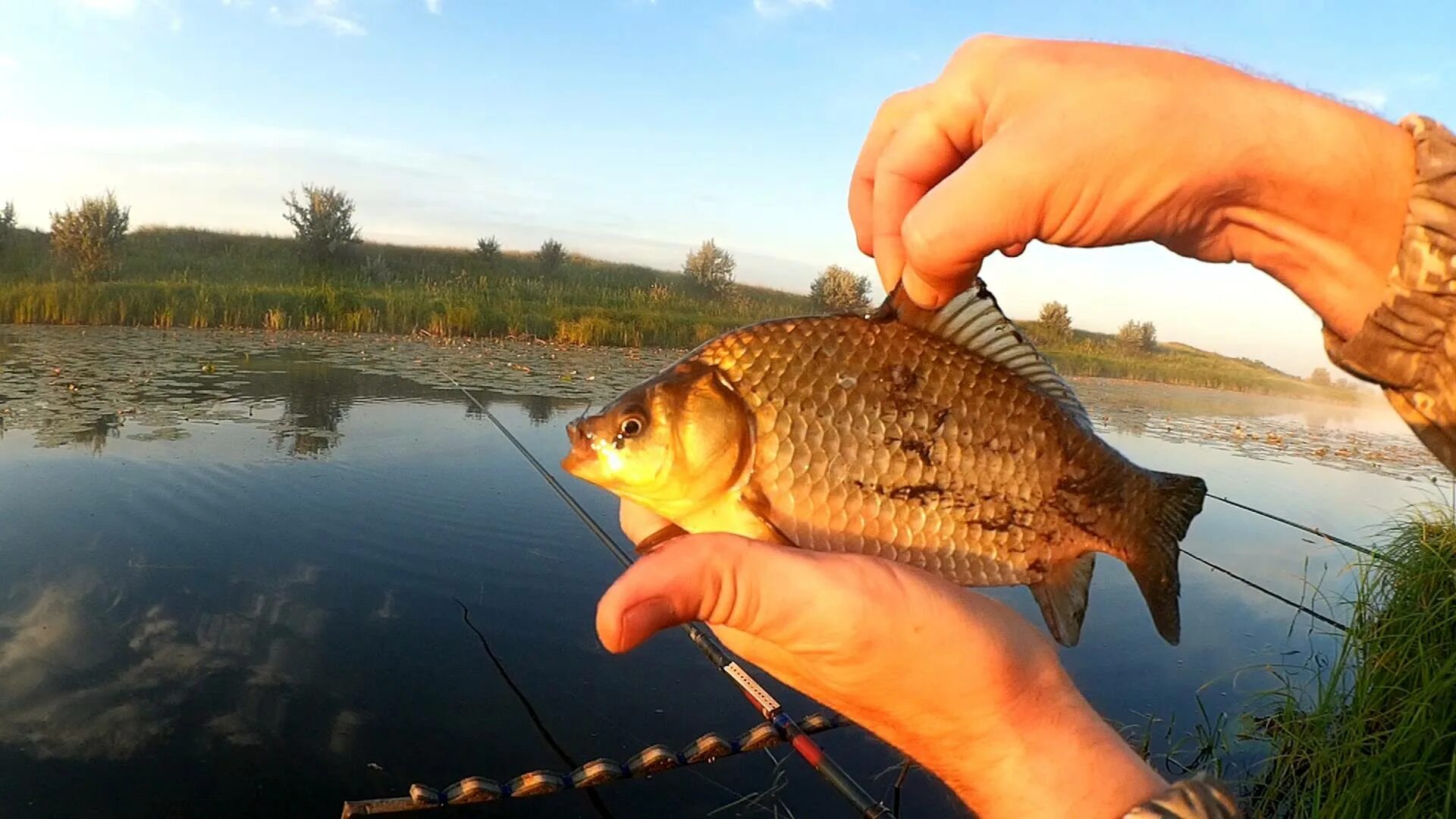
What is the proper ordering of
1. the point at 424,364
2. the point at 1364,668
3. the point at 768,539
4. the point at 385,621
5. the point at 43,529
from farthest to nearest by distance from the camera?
the point at 424,364 → the point at 43,529 → the point at 385,621 → the point at 1364,668 → the point at 768,539

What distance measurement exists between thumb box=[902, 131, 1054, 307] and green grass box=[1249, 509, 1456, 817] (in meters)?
2.57

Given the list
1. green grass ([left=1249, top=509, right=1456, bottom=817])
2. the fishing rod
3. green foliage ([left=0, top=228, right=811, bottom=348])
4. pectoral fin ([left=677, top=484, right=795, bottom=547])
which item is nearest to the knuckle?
pectoral fin ([left=677, top=484, right=795, bottom=547])

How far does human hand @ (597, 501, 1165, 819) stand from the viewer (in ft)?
5.16

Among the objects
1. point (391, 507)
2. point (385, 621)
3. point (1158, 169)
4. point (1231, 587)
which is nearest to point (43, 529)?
point (391, 507)

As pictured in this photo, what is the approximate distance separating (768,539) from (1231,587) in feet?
22.1

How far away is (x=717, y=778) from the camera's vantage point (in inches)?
155

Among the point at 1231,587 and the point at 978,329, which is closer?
the point at 978,329

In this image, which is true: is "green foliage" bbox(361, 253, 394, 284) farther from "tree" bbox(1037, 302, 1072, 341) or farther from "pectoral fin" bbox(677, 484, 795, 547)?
"pectoral fin" bbox(677, 484, 795, 547)

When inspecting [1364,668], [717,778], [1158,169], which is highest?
[1158,169]

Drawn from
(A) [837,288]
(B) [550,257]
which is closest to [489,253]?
(B) [550,257]

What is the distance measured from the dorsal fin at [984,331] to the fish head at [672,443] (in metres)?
0.46

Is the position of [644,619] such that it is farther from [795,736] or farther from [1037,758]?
[795,736]

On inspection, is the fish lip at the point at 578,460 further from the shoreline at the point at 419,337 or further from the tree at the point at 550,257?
the tree at the point at 550,257

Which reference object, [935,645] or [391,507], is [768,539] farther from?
[391,507]
